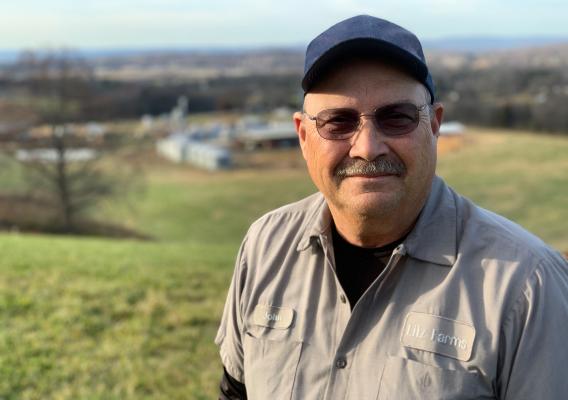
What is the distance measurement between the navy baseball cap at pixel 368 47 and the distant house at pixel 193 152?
49.6 m

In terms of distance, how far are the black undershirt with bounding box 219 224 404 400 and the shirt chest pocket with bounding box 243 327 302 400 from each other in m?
0.21

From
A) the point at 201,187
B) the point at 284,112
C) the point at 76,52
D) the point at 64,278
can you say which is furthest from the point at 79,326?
the point at 284,112

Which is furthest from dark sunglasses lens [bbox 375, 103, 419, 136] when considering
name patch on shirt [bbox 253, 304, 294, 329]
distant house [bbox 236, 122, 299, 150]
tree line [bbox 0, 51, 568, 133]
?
distant house [bbox 236, 122, 299, 150]

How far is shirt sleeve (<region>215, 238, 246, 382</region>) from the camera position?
2.21 metres

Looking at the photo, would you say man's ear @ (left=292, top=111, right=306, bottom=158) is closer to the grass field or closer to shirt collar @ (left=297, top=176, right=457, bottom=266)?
shirt collar @ (left=297, top=176, right=457, bottom=266)

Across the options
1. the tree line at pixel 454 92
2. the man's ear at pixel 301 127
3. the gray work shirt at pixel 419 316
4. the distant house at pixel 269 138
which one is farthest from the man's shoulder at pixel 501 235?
the distant house at pixel 269 138

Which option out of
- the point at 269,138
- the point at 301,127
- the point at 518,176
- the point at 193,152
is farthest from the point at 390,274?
the point at 269,138

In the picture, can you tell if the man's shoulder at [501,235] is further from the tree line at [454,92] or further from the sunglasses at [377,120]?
the tree line at [454,92]

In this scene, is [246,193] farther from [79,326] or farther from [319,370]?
[319,370]

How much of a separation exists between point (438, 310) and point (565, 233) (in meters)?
18.7

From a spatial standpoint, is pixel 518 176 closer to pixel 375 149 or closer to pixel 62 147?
pixel 62 147

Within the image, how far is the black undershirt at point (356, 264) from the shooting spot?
1959 millimetres

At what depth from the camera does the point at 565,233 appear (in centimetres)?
1905

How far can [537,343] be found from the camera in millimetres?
1636
